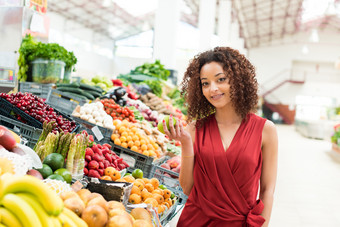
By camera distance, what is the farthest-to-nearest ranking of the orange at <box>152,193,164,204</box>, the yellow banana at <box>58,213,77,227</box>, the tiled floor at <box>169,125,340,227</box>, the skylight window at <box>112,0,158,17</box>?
the skylight window at <box>112,0,158,17</box> < the tiled floor at <box>169,125,340,227</box> < the orange at <box>152,193,164,204</box> < the yellow banana at <box>58,213,77,227</box>

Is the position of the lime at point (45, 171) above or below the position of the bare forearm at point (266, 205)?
above

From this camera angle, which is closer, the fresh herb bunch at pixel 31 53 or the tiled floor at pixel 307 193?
the fresh herb bunch at pixel 31 53

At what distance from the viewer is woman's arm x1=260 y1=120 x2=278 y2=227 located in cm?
185

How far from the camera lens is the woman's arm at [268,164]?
1852mm

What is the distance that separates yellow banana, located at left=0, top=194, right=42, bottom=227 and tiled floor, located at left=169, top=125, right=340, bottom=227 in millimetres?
1752

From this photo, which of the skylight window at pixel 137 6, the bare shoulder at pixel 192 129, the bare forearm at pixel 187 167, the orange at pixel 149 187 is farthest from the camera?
the skylight window at pixel 137 6

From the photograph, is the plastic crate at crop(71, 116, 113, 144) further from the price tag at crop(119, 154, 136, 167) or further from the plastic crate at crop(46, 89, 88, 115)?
the plastic crate at crop(46, 89, 88, 115)

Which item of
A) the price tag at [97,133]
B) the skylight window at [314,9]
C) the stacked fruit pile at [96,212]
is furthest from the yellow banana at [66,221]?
the skylight window at [314,9]

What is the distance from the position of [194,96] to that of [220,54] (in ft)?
1.03

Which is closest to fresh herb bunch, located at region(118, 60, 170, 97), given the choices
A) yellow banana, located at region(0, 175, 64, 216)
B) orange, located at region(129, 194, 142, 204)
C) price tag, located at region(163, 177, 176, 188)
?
price tag, located at region(163, 177, 176, 188)

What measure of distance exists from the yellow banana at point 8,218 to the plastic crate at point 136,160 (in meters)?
2.19

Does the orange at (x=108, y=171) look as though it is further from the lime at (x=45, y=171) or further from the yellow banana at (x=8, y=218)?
the yellow banana at (x=8, y=218)

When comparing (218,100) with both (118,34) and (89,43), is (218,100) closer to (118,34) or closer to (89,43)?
(89,43)

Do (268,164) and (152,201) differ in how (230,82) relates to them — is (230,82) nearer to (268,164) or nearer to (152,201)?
(268,164)
